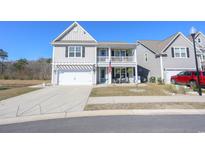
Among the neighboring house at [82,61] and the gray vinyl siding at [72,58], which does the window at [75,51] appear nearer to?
the neighboring house at [82,61]

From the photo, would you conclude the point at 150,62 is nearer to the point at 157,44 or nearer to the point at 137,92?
the point at 157,44

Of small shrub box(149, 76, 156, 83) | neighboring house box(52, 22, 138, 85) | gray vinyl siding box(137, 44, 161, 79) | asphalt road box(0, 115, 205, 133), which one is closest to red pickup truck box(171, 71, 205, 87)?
small shrub box(149, 76, 156, 83)

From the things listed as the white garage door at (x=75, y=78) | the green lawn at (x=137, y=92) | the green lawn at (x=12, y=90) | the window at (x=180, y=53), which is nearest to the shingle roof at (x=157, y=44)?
the window at (x=180, y=53)

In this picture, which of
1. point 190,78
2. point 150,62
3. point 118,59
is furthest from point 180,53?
point 118,59

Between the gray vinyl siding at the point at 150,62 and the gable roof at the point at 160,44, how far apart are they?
80 centimetres

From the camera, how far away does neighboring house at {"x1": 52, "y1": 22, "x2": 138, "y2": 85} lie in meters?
19.0

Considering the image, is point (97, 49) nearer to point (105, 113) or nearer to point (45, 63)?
point (105, 113)

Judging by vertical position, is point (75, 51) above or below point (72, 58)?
above

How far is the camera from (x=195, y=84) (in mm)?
13719

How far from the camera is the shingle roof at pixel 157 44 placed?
21.1 metres

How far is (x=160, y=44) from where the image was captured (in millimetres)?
23391

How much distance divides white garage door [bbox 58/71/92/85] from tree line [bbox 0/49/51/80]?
22.7m

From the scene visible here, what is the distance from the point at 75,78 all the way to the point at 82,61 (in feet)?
8.96
